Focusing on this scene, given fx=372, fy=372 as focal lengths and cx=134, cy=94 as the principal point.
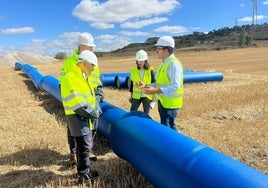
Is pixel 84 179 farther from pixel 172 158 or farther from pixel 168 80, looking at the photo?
pixel 168 80

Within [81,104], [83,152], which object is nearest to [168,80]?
[81,104]

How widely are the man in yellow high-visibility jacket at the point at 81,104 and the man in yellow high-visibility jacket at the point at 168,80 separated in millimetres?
907

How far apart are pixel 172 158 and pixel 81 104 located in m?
1.37

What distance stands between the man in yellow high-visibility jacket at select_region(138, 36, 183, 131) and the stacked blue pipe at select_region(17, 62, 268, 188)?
37 centimetres

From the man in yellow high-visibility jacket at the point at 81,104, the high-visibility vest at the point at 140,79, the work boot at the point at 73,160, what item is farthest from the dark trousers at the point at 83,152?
the high-visibility vest at the point at 140,79

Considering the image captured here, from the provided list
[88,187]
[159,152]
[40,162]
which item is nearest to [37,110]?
[40,162]

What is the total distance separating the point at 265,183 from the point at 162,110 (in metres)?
2.44

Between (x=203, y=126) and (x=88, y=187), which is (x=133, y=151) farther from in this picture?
(x=203, y=126)

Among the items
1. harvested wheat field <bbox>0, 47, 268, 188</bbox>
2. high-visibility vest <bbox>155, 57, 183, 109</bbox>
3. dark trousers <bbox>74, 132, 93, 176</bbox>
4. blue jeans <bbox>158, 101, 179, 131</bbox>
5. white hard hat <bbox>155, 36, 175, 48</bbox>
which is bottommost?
harvested wheat field <bbox>0, 47, 268, 188</bbox>

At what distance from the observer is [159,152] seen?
3982 mm

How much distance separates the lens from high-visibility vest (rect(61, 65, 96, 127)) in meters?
4.50

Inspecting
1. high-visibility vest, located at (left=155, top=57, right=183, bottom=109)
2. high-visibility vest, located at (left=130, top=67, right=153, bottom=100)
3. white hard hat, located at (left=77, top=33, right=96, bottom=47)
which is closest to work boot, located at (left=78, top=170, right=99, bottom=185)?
high-visibility vest, located at (left=155, top=57, right=183, bottom=109)

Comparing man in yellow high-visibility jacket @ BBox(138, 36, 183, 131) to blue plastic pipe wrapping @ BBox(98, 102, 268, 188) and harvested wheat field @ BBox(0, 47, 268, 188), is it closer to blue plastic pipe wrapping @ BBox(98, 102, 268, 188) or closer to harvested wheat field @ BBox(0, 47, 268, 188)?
blue plastic pipe wrapping @ BBox(98, 102, 268, 188)

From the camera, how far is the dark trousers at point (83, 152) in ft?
15.5
